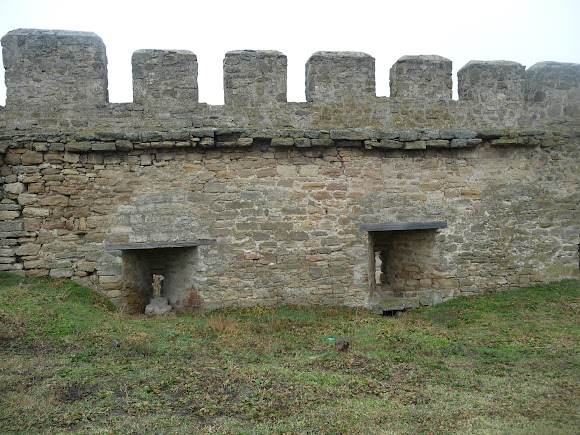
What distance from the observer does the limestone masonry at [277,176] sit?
7.58m

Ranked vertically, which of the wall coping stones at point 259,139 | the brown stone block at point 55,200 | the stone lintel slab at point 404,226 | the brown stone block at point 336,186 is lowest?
the stone lintel slab at point 404,226

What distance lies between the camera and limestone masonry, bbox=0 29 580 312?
24.9ft

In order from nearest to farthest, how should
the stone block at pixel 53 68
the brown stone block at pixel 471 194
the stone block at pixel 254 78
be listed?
1. the stone block at pixel 53 68
2. the stone block at pixel 254 78
3. the brown stone block at pixel 471 194

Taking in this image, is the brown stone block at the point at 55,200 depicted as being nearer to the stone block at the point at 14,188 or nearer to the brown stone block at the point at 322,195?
the stone block at the point at 14,188

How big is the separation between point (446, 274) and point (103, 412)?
657 centimetres

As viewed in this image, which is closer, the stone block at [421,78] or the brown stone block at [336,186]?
the brown stone block at [336,186]

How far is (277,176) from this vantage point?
7.94 m

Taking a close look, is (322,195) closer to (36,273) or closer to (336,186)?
(336,186)

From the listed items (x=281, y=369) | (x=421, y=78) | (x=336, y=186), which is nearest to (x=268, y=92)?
(x=336, y=186)

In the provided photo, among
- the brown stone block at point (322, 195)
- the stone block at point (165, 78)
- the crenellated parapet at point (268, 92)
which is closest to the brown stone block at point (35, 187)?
the crenellated parapet at point (268, 92)

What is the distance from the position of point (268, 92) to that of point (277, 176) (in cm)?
156

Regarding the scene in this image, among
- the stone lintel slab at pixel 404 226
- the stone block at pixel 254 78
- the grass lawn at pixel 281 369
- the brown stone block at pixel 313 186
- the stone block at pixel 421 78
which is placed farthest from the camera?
the stone block at pixel 421 78

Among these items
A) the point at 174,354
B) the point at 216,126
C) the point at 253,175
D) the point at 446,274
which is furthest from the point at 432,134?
the point at 174,354

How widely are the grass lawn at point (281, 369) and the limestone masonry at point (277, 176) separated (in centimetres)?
75
